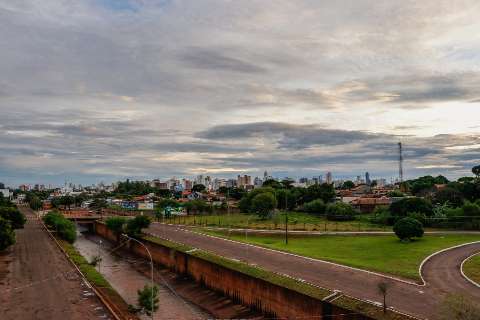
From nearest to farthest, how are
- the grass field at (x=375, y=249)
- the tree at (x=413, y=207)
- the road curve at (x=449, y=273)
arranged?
the road curve at (x=449, y=273) → the grass field at (x=375, y=249) → the tree at (x=413, y=207)

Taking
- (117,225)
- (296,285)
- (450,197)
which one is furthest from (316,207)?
(296,285)

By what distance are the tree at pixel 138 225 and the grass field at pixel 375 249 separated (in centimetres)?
1965

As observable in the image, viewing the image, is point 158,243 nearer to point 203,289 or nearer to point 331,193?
point 203,289

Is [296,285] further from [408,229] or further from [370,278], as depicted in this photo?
[408,229]

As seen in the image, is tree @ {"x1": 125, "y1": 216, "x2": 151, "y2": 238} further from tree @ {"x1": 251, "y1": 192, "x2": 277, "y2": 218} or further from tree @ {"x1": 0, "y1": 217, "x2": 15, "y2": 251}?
tree @ {"x1": 251, "y1": 192, "x2": 277, "y2": 218}

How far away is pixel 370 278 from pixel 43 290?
27.4m

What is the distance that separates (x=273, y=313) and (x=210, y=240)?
88.8 feet

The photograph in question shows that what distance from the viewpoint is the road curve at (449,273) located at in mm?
27775

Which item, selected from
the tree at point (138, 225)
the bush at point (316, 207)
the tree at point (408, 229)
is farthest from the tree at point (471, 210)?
the tree at point (138, 225)

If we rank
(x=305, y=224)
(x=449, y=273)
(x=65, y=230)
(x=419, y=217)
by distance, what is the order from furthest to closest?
(x=65, y=230), (x=305, y=224), (x=419, y=217), (x=449, y=273)

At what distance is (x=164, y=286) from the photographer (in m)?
47.3

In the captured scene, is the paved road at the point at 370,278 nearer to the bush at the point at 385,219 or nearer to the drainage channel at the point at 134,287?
the drainage channel at the point at 134,287

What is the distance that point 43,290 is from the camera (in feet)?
130

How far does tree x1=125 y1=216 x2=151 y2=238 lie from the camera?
70.5 meters
